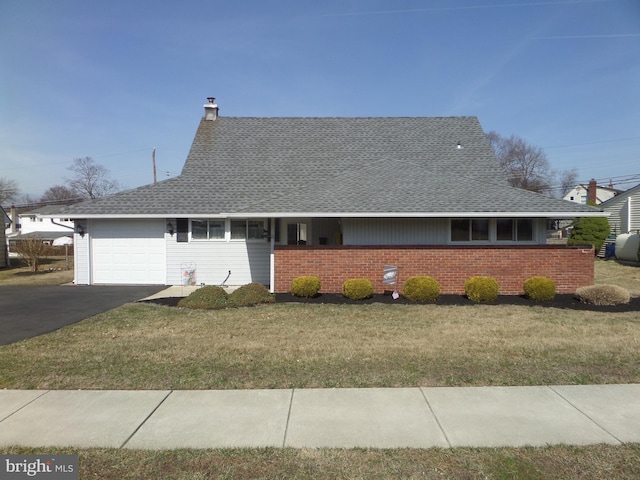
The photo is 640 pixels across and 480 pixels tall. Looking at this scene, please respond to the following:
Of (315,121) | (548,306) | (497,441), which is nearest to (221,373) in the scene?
(497,441)

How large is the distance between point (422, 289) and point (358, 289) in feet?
5.45

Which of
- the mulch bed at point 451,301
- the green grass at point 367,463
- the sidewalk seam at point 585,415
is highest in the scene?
the mulch bed at point 451,301

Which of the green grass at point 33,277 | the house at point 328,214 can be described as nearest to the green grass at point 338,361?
the house at point 328,214

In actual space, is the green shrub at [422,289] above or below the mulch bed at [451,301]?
above

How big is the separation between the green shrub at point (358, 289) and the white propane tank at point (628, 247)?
16.3 metres

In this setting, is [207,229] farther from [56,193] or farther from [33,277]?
[56,193]

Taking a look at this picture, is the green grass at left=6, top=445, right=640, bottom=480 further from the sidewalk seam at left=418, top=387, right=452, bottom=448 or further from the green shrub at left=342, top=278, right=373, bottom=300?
the green shrub at left=342, top=278, right=373, bottom=300

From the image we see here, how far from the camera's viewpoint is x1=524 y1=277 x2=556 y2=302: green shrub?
10961 millimetres

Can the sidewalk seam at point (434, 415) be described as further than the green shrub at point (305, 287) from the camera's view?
No

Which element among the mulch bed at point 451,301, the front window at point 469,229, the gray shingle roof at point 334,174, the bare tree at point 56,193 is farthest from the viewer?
the bare tree at point 56,193

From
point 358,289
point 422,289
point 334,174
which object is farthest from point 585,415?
point 334,174

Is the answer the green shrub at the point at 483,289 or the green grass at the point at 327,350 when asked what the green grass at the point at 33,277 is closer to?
the green grass at the point at 327,350

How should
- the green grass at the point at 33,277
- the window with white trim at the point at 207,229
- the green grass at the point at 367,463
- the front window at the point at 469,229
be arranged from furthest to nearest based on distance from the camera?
1. the green grass at the point at 33,277
2. the window with white trim at the point at 207,229
3. the front window at the point at 469,229
4. the green grass at the point at 367,463

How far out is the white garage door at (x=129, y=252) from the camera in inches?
570
